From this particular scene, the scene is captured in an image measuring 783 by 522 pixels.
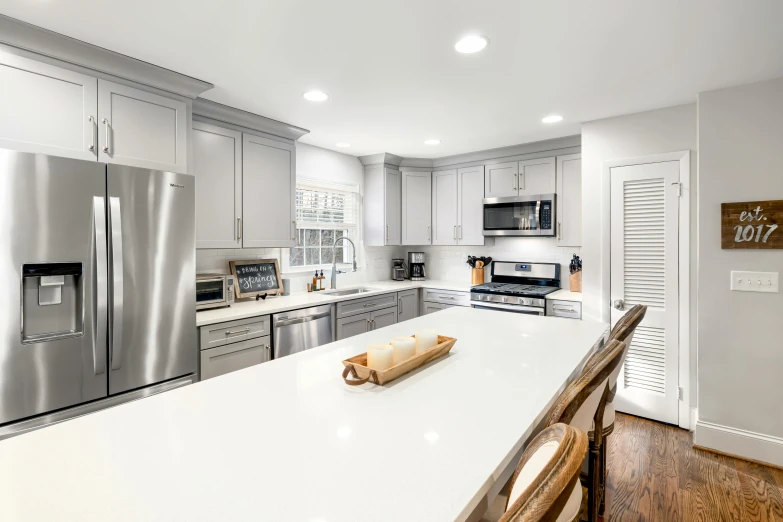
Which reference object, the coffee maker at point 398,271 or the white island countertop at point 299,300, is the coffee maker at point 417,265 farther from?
the white island countertop at point 299,300

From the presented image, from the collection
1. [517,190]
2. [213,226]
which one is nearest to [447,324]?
[213,226]

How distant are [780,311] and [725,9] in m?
1.88

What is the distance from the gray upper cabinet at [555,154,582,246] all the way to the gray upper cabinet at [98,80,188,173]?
3.26 meters

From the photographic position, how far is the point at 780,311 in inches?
96.7

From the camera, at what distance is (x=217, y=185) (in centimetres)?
292

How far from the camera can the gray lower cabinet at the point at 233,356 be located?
253 cm

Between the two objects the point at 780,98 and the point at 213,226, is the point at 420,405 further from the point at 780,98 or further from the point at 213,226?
the point at 780,98

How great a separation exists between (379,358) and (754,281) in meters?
2.68

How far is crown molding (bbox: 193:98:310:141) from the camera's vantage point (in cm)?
277

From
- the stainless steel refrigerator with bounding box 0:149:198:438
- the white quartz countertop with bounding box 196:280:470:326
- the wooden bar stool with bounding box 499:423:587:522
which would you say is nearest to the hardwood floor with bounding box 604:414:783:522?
the wooden bar stool with bounding box 499:423:587:522

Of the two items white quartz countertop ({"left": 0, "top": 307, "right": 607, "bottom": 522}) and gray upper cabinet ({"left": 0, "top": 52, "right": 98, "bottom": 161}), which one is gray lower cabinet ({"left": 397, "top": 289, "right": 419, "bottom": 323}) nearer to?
white quartz countertop ({"left": 0, "top": 307, "right": 607, "bottom": 522})

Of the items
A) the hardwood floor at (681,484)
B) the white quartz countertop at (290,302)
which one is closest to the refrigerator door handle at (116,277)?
the white quartz countertop at (290,302)

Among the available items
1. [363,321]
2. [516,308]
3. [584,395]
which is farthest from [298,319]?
[584,395]

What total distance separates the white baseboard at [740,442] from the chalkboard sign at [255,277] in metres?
3.44
